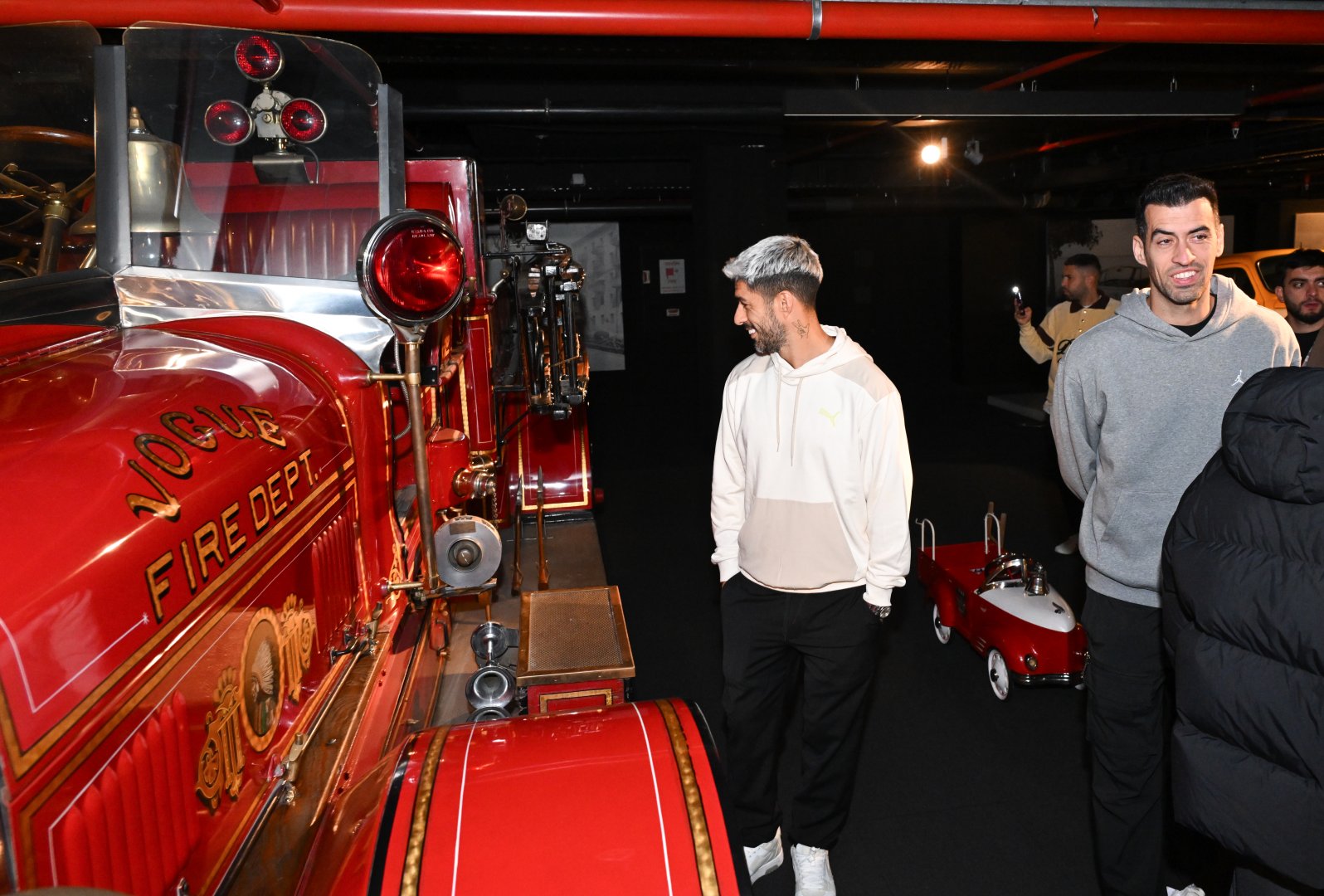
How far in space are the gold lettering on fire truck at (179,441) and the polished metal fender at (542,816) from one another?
0.53m

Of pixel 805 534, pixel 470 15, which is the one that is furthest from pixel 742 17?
pixel 805 534

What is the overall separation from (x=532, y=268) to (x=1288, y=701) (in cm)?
356

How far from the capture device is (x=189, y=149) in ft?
7.23

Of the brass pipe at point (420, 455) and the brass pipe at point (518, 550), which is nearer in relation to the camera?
the brass pipe at point (420, 455)

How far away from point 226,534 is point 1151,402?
1.91 metres

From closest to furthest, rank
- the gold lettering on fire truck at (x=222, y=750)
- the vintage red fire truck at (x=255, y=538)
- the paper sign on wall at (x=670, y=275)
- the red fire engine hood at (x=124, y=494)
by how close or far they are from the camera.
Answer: the red fire engine hood at (x=124, y=494)
the vintage red fire truck at (x=255, y=538)
the gold lettering on fire truck at (x=222, y=750)
the paper sign on wall at (x=670, y=275)

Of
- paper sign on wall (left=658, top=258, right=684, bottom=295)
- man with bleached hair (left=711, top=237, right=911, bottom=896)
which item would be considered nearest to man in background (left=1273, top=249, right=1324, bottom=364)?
man with bleached hair (left=711, top=237, right=911, bottom=896)

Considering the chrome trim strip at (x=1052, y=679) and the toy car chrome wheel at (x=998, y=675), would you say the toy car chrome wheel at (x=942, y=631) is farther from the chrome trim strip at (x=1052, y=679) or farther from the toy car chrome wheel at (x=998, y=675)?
the chrome trim strip at (x=1052, y=679)

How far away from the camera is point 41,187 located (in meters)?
1.89

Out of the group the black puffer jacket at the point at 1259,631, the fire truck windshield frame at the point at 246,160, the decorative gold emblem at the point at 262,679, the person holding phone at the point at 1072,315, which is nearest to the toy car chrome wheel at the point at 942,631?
the person holding phone at the point at 1072,315

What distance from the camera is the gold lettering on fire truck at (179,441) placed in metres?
1.18

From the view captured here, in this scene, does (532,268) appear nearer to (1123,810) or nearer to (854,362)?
(854,362)

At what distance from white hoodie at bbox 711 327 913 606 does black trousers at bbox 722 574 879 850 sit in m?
0.08

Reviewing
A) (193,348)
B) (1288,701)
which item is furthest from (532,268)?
(1288,701)
